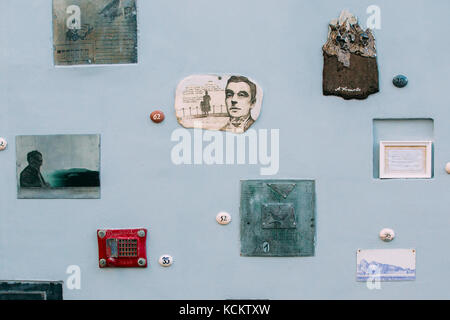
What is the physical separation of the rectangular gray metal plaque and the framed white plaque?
463mm

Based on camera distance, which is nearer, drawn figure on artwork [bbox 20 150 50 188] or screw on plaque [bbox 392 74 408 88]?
screw on plaque [bbox 392 74 408 88]

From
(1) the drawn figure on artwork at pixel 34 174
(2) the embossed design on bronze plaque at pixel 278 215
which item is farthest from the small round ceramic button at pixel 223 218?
(1) the drawn figure on artwork at pixel 34 174

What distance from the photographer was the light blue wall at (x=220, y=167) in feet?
8.63

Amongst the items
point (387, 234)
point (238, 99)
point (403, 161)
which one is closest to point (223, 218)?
point (238, 99)

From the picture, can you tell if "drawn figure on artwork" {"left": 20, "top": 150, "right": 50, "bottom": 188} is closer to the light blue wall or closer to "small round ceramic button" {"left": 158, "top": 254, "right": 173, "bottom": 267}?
the light blue wall

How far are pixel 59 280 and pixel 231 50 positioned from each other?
1.81 m

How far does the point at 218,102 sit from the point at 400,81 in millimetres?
1104

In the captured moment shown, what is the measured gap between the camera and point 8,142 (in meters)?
2.74

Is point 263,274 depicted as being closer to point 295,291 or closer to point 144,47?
point 295,291

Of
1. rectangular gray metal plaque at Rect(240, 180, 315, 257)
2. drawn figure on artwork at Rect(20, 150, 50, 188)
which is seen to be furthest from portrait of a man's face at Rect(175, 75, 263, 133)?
drawn figure on artwork at Rect(20, 150, 50, 188)

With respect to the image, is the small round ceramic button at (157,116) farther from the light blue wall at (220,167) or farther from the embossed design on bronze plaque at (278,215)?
the embossed design on bronze plaque at (278,215)

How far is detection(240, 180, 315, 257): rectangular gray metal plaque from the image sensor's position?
2668 mm

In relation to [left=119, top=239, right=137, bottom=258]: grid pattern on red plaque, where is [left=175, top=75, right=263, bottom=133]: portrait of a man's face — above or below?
above

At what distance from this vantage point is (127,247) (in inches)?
106
